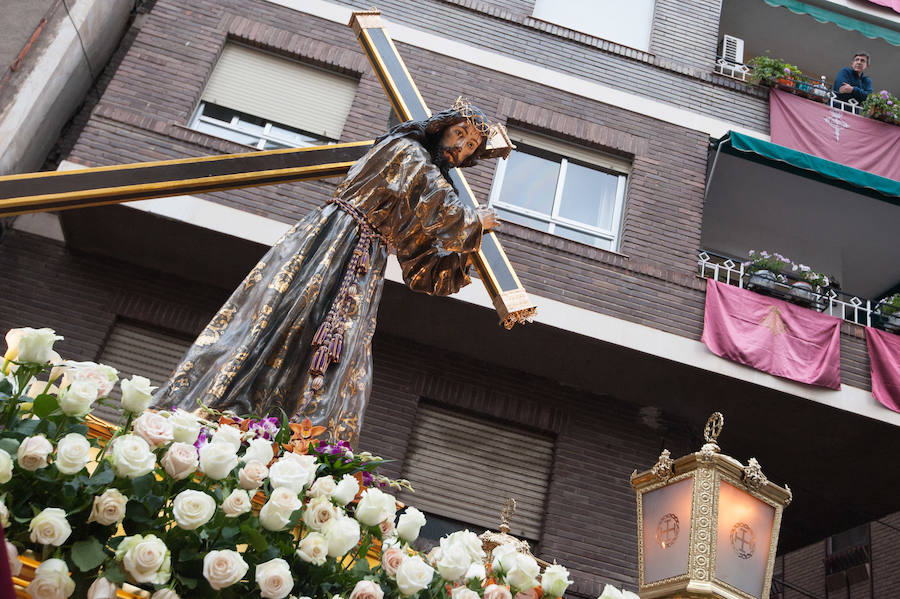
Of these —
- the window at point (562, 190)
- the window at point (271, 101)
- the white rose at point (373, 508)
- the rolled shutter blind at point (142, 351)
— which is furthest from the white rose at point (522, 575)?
the window at point (271, 101)

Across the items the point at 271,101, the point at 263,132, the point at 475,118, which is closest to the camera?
the point at 475,118

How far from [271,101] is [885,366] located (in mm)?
8206

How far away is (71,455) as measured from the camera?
1.77 m

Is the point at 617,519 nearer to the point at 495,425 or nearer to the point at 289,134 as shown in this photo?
the point at 495,425

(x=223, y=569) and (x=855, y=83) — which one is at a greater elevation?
(x=855, y=83)

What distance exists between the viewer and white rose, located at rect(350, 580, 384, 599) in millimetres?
1918

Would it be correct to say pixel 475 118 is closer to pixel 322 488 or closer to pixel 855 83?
pixel 322 488

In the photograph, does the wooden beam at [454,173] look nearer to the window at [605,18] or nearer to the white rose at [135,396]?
the white rose at [135,396]

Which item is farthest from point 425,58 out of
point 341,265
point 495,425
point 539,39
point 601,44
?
point 341,265

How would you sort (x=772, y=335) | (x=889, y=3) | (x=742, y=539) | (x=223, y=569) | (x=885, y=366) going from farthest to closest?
(x=889, y=3), (x=885, y=366), (x=772, y=335), (x=742, y=539), (x=223, y=569)

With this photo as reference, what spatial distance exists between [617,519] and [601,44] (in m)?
6.51

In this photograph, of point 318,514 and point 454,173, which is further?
point 454,173

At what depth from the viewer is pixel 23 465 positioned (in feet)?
5.83

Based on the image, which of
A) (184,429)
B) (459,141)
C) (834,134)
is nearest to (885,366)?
(834,134)
